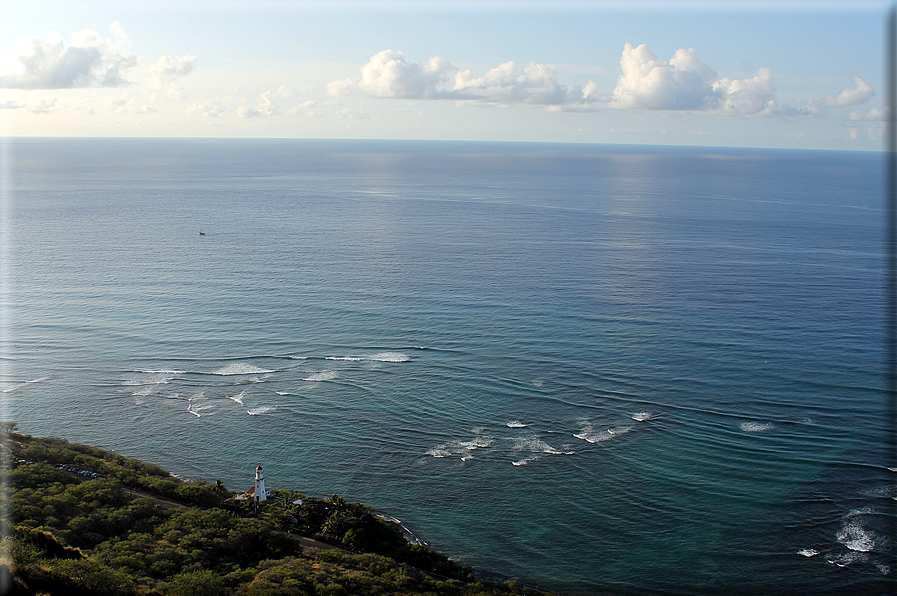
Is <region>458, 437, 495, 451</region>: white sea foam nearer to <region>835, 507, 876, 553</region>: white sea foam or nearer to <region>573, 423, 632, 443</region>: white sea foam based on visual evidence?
<region>573, 423, 632, 443</region>: white sea foam

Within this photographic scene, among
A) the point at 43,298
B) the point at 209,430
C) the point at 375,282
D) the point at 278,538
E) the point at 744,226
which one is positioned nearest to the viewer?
the point at 278,538


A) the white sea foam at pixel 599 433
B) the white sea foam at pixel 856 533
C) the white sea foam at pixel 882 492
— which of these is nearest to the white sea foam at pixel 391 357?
the white sea foam at pixel 599 433

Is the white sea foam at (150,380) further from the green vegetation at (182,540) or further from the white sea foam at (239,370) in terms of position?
the green vegetation at (182,540)

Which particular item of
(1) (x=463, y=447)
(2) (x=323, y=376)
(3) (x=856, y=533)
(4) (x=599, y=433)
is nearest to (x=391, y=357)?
(2) (x=323, y=376)

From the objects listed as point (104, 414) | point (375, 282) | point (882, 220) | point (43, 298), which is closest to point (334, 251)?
point (375, 282)

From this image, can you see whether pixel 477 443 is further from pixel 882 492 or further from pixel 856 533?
pixel 882 492

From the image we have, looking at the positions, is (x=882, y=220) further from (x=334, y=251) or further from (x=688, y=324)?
(x=334, y=251)
